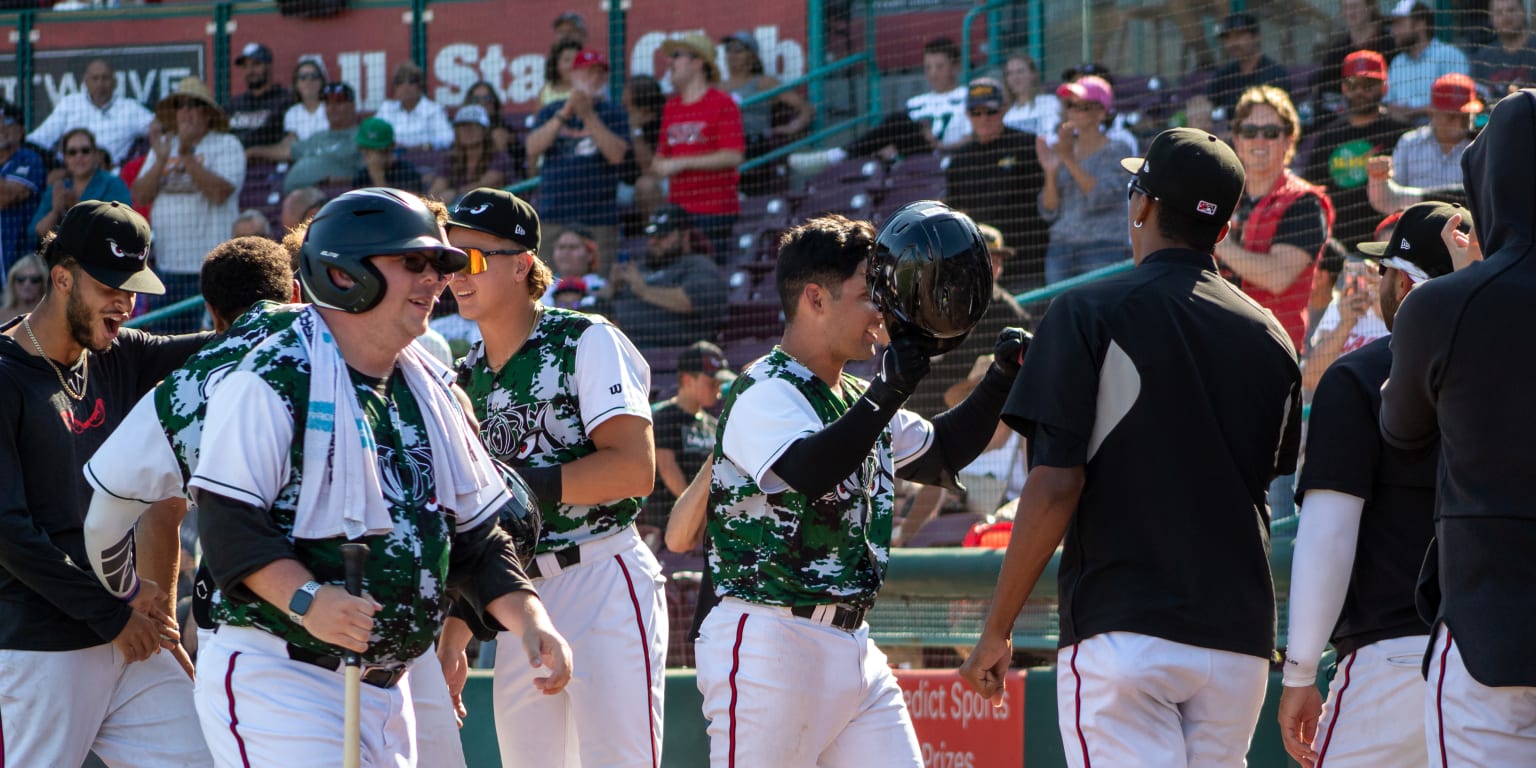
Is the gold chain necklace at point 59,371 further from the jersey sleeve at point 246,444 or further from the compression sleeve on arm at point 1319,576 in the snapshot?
the compression sleeve on arm at point 1319,576

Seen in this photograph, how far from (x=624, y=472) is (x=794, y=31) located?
989 cm

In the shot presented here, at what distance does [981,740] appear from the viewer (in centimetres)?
597

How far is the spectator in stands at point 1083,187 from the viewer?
9.55 metres

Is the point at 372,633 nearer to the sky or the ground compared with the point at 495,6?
nearer to the ground

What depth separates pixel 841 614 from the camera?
404 cm

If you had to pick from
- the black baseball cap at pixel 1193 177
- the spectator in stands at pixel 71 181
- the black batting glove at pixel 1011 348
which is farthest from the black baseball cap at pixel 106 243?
the spectator in stands at pixel 71 181

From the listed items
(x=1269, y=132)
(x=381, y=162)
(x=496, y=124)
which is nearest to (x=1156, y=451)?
(x=1269, y=132)

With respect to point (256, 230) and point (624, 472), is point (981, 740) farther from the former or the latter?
point (256, 230)

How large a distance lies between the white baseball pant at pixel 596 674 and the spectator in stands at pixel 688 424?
14.0 feet

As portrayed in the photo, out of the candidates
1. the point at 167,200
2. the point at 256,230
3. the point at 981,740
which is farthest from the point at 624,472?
the point at 167,200

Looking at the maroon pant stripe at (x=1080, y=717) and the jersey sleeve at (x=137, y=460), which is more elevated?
the jersey sleeve at (x=137, y=460)

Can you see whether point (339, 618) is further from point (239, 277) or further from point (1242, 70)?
point (1242, 70)

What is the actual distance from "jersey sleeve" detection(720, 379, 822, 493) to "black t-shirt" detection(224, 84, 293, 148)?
10.6m

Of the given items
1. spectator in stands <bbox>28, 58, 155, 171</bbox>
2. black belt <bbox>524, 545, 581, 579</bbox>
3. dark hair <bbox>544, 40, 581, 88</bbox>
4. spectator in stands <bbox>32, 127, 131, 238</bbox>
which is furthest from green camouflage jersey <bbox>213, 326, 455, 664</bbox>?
spectator in stands <bbox>28, 58, 155, 171</bbox>
